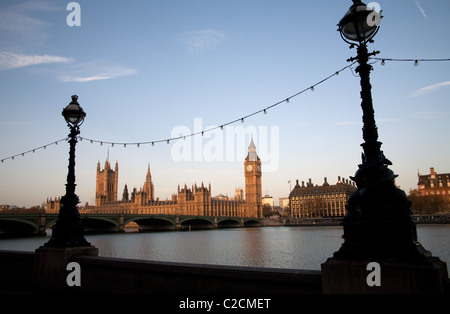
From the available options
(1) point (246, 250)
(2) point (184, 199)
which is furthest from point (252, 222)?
(1) point (246, 250)

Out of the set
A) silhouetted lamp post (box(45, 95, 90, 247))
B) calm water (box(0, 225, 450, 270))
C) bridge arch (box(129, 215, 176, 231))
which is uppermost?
silhouetted lamp post (box(45, 95, 90, 247))

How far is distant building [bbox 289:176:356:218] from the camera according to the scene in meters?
125

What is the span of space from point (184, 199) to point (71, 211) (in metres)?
122

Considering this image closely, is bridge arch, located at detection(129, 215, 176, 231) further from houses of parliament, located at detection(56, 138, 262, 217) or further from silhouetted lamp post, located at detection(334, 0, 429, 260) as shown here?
silhouetted lamp post, located at detection(334, 0, 429, 260)

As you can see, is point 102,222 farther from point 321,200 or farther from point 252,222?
point 321,200

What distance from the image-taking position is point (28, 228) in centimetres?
5812

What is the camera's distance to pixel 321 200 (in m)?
128

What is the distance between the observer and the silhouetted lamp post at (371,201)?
4.12 meters

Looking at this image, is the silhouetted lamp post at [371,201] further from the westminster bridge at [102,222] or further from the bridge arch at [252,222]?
the bridge arch at [252,222]

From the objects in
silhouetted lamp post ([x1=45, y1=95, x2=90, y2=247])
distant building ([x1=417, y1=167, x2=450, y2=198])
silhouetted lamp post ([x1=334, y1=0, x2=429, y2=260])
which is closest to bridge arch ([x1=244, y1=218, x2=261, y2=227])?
distant building ([x1=417, y1=167, x2=450, y2=198])

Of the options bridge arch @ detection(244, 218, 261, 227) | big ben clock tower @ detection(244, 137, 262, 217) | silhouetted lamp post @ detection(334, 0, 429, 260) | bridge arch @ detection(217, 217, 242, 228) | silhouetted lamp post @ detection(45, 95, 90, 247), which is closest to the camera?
silhouetted lamp post @ detection(334, 0, 429, 260)

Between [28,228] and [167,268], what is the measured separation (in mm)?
62195

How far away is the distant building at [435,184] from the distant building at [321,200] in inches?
923

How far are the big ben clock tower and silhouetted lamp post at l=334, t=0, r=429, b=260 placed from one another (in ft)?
460
